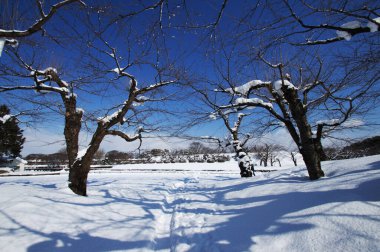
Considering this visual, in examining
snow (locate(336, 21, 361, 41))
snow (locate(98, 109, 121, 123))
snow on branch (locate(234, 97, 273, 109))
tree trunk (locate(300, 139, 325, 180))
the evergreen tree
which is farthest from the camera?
the evergreen tree

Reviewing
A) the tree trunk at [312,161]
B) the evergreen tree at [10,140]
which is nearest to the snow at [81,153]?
the tree trunk at [312,161]

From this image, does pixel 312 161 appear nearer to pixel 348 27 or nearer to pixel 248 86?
pixel 248 86

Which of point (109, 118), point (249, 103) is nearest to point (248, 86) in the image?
point (249, 103)

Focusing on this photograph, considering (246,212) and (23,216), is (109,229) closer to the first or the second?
(23,216)

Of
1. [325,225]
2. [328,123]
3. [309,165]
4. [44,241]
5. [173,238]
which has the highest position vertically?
[328,123]

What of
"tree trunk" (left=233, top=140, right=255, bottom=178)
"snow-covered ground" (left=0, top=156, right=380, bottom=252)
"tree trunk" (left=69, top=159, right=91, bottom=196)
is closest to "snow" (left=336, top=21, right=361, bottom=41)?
"snow-covered ground" (left=0, top=156, right=380, bottom=252)

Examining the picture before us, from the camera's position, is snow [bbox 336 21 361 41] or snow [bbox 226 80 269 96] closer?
snow [bbox 336 21 361 41]

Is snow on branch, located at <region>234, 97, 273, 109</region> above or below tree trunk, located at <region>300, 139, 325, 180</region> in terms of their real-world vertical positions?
above

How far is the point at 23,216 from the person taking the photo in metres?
3.70

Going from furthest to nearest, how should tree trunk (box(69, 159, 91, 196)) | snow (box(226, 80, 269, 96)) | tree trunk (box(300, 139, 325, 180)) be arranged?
1. tree trunk (box(69, 159, 91, 196))
2. snow (box(226, 80, 269, 96))
3. tree trunk (box(300, 139, 325, 180))

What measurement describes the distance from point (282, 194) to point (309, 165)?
6.08 feet

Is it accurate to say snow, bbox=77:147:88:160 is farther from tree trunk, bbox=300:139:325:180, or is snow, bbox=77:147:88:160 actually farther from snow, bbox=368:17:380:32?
snow, bbox=368:17:380:32

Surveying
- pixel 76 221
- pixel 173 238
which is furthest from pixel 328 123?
pixel 76 221

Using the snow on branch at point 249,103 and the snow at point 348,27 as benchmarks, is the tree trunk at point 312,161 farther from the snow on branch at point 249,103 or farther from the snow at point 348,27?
the snow at point 348,27
